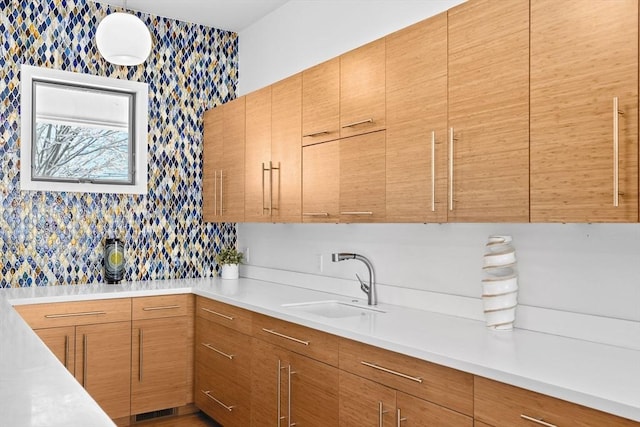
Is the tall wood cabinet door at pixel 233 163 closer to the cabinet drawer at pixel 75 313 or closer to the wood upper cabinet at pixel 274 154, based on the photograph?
the wood upper cabinet at pixel 274 154

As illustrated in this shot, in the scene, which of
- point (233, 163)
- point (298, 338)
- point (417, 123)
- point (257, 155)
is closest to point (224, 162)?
point (233, 163)

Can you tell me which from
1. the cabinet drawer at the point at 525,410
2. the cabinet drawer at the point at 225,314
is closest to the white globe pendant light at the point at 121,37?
the cabinet drawer at the point at 225,314

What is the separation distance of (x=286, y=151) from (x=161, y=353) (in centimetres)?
168

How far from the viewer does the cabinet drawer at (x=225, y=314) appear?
10.6ft

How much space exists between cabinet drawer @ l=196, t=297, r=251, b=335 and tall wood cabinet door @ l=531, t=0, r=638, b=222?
6.18ft

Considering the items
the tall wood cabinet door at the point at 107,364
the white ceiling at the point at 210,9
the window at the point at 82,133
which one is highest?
the white ceiling at the point at 210,9

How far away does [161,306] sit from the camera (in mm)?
3783

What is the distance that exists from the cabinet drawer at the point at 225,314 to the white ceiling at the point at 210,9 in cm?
223

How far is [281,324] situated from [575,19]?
1.95 metres

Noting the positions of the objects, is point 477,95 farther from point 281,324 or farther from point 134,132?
point 134,132

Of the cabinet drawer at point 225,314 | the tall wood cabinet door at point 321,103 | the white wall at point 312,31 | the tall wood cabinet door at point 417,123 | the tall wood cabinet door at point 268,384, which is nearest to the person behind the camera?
the tall wood cabinet door at point 417,123

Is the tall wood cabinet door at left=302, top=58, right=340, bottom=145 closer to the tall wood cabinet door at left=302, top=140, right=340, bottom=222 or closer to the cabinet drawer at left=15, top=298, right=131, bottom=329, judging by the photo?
the tall wood cabinet door at left=302, top=140, right=340, bottom=222

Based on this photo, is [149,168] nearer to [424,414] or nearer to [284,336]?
[284,336]

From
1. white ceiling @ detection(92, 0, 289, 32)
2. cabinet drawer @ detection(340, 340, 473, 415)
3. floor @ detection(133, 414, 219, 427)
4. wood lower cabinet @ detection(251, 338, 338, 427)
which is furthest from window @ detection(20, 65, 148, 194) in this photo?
cabinet drawer @ detection(340, 340, 473, 415)
